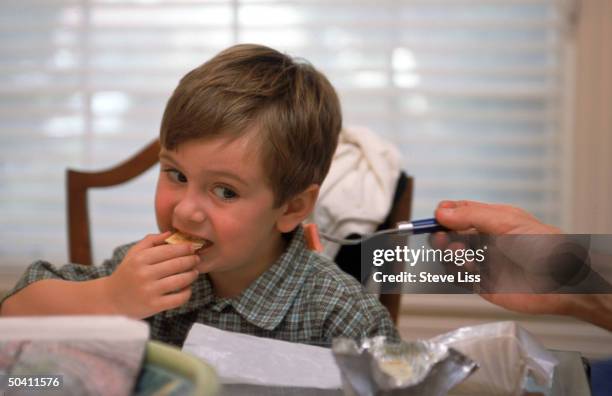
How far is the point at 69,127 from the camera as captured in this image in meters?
1.98

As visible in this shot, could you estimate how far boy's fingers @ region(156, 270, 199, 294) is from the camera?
80 centimetres

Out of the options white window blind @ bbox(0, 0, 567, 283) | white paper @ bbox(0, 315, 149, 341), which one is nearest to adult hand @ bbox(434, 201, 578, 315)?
white paper @ bbox(0, 315, 149, 341)

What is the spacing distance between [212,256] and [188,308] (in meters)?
0.15

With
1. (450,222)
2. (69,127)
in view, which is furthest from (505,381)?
(69,127)

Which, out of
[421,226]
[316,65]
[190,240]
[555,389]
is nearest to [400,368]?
[555,389]

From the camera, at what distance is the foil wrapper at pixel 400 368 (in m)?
0.52

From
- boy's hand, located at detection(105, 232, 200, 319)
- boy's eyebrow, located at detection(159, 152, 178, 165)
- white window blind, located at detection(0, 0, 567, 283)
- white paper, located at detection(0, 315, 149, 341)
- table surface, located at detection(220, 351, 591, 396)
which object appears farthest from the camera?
white window blind, located at detection(0, 0, 567, 283)

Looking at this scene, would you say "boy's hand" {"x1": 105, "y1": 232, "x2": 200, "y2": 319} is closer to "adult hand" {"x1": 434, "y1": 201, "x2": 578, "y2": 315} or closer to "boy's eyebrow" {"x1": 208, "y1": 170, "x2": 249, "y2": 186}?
"boy's eyebrow" {"x1": 208, "y1": 170, "x2": 249, "y2": 186}

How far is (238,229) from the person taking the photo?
2.93 feet

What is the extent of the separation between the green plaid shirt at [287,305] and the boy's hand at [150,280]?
0.16 m

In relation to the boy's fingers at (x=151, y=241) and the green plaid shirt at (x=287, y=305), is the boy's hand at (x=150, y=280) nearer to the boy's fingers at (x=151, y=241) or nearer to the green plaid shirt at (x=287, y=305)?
the boy's fingers at (x=151, y=241)

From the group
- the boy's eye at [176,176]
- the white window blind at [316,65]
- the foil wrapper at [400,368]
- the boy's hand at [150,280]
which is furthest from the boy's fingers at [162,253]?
the white window blind at [316,65]

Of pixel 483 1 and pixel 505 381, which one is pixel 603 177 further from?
pixel 505 381

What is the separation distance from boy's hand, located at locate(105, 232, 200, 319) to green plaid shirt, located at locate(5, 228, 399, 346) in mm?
155
